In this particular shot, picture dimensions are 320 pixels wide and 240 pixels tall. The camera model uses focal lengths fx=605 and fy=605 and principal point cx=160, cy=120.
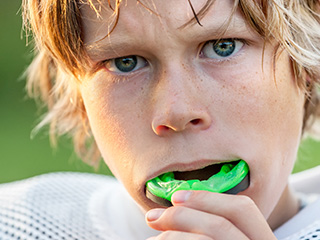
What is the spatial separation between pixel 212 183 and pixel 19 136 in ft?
9.68

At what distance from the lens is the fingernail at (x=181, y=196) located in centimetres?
92

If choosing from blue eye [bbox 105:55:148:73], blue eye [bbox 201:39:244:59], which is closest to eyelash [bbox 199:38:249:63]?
blue eye [bbox 201:39:244:59]

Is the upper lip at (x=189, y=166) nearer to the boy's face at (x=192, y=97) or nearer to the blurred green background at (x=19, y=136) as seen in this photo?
the boy's face at (x=192, y=97)

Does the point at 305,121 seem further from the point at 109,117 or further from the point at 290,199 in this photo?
the point at 109,117

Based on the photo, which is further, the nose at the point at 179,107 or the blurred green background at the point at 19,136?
the blurred green background at the point at 19,136

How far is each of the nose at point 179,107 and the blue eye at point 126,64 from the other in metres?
0.09

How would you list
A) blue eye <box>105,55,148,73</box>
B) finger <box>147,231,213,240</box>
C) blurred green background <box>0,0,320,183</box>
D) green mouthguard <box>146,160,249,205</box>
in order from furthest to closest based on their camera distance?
blurred green background <box>0,0,320,183</box> < blue eye <box>105,55,148,73</box> < green mouthguard <box>146,160,249,205</box> < finger <box>147,231,213,240</box>

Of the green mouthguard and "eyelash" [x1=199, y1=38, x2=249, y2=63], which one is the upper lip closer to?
the green mouthguard

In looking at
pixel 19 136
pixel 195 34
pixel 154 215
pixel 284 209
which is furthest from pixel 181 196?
pixel 19 136

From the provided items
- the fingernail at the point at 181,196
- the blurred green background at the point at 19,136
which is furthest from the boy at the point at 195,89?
the blurred green background at the point at 19,136

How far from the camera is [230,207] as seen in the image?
3.02 feet

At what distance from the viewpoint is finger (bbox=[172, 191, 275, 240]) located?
3.00ft

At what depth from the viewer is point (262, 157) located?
41.3 inches

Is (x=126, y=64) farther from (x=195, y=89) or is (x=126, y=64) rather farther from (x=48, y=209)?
(x=48, y=209)
